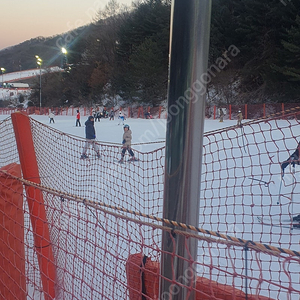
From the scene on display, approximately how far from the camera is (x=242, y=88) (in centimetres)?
3381

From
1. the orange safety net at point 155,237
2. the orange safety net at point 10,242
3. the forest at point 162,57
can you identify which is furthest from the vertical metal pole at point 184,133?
the forest at point 162,57

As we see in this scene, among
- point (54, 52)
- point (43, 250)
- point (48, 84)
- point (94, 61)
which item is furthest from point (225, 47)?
point (54, 52)

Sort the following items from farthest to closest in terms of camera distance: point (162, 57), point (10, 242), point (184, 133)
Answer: point (162, 57)
point (10, 242)
point (184, 133)

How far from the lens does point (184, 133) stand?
4.34ft

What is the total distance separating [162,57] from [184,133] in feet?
125

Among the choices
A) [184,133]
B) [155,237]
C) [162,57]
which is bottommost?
[155,237]

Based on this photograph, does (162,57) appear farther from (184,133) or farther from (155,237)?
(184,133)

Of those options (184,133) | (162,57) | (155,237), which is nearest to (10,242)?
(184,133)

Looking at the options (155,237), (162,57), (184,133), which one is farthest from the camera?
(162,57)

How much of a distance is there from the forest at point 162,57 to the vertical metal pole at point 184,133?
26.3m

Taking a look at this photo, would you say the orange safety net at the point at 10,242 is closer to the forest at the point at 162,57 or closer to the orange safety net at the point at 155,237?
the orange safety net at the point at 155,237

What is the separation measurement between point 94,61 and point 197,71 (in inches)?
2163

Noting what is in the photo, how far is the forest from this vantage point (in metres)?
27.3

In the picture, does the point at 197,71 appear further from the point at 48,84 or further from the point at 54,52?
the point at 54,52
